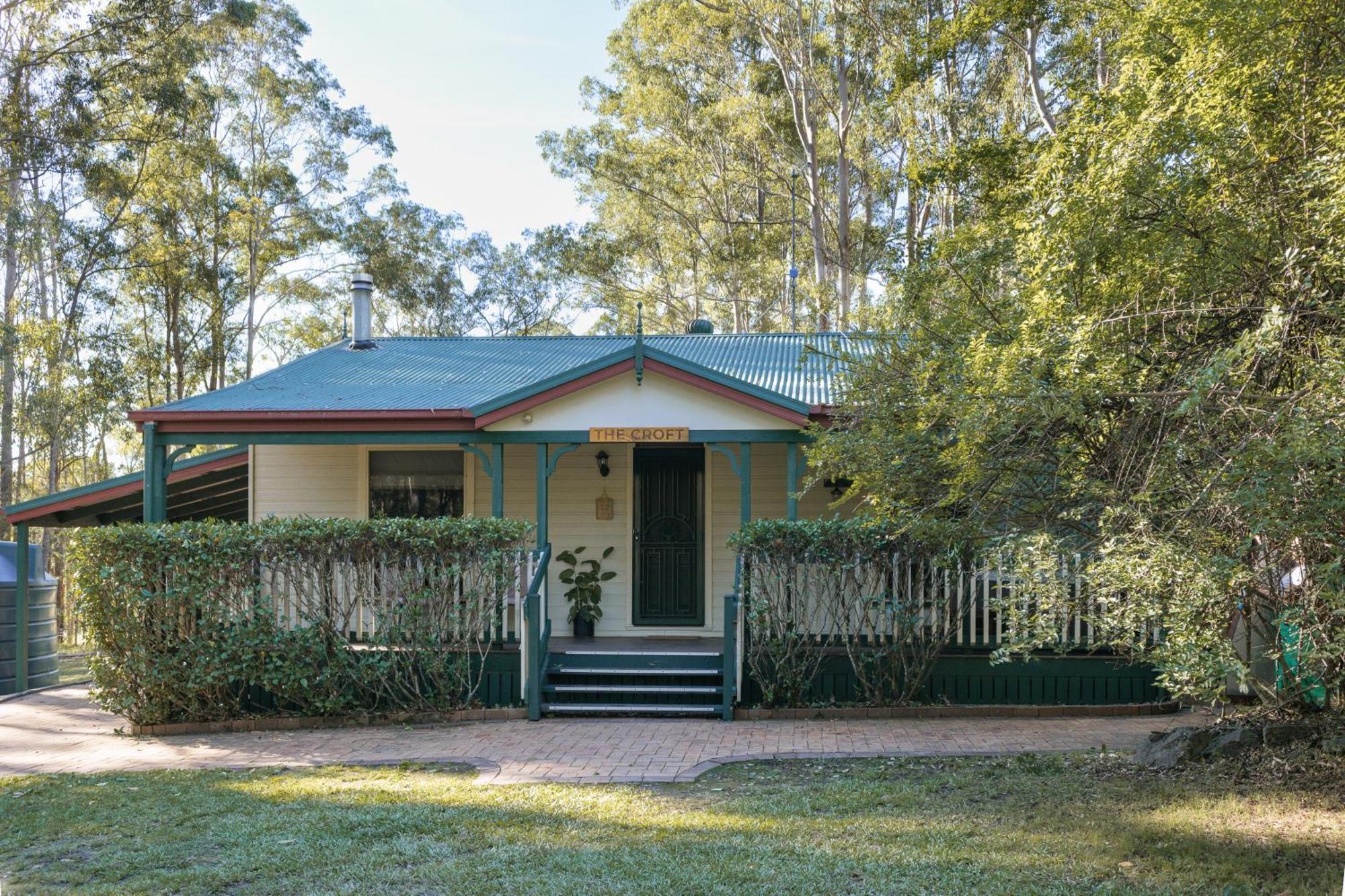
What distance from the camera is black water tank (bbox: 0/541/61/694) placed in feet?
40.7

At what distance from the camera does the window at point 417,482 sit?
1252 centimetres

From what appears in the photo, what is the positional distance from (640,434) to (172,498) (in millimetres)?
6834

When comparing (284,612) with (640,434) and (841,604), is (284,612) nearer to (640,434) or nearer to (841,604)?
(640,434)

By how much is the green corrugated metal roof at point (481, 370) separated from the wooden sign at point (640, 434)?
2.02 feet

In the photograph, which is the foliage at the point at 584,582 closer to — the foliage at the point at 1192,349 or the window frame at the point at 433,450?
the window frame at the point at 433,450

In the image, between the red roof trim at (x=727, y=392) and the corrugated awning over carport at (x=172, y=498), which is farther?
the corrugated awning over carport at (x=172, y=498)

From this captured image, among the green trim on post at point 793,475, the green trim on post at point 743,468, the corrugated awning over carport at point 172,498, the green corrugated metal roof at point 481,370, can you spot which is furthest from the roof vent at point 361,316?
the green trim on post at point 793,475

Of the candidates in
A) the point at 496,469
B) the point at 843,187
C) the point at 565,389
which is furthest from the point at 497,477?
the point at 843,187

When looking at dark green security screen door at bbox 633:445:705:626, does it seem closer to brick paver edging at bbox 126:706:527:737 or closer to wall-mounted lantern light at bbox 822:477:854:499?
wall-mounted lantern light at bbox 822:477:854:499

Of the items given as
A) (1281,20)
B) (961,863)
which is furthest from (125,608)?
(1281,20)

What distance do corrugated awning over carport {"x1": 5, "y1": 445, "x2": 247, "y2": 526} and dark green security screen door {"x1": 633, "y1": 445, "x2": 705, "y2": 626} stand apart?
4703 mm

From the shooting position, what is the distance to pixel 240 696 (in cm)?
900

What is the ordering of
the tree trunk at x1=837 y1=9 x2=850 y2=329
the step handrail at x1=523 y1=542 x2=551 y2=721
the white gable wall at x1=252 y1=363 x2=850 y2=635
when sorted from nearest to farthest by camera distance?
the step handrail at x1=523 y1=542 x2=551 y2=721
the white gable wall at x1=252 y1=363 x2=850 y2=635
the tree trunk at x1=837 y1=9 x2=850 y2=329

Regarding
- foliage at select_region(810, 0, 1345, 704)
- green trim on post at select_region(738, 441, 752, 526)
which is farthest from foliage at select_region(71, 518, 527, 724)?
foliage at select_region(810, 0, 1345, 704)
